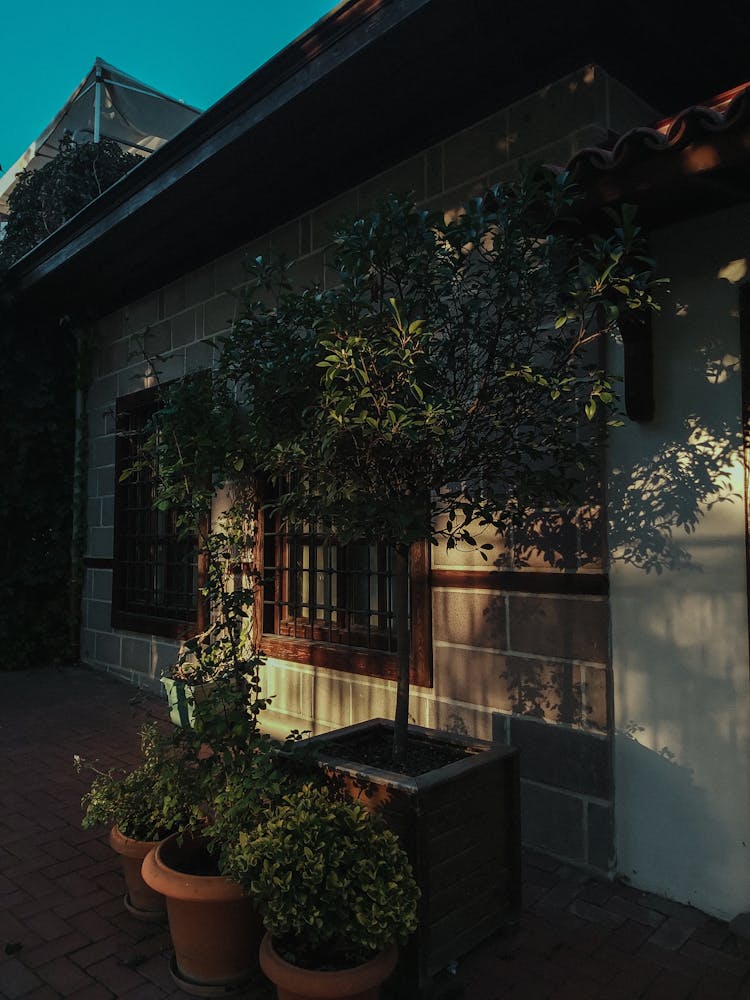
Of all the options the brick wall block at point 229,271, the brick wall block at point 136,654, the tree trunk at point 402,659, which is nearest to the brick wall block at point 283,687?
the brick wall block at point 136,654

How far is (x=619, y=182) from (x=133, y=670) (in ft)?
19.4

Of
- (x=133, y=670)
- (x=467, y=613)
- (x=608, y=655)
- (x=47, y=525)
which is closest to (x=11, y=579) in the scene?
(x=47, y=525)

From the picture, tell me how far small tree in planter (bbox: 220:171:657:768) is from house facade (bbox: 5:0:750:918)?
0.48 metres

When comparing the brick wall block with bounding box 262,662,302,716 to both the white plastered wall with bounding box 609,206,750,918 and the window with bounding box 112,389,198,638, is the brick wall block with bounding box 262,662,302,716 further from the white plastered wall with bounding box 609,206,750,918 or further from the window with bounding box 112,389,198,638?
the white plastered wall with bounding box 609,206,750,918

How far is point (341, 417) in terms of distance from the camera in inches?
90.5

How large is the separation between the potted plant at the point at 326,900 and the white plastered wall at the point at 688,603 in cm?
137

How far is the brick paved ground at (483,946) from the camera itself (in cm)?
245

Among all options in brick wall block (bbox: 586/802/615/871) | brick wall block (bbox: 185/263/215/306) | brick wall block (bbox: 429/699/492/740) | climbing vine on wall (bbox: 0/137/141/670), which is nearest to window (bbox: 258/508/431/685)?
brick wall block (bbox: 429/699/492/740)

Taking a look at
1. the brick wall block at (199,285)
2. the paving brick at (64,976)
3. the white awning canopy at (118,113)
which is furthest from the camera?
the white awning canopy at (118,113)

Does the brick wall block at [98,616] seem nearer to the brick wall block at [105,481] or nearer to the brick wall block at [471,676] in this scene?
the brick wall block at [105,481]

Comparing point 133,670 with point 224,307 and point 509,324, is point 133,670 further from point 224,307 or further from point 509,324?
point 509,324

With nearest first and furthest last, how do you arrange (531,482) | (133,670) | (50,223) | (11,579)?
(531,482) < (133,670) < (11,579) < (50,223)

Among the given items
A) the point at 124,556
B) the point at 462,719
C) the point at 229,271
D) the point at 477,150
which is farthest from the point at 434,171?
the point at 124,556

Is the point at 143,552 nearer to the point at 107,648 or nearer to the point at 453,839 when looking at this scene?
the point at 107,648
